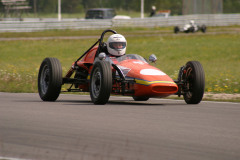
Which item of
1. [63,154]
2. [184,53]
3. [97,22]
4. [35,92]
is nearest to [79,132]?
[63,154]

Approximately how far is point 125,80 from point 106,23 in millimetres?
34052

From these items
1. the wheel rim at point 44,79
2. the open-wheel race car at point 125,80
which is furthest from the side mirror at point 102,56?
the wheel rim at point 44,79

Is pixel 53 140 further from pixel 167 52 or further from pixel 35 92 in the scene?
pixel 167 52

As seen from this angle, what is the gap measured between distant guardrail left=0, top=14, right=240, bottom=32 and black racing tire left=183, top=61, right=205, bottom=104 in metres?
29.9

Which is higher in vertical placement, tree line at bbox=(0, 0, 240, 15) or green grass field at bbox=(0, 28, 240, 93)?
tree line at bbox=(0, 0, 240, 15)

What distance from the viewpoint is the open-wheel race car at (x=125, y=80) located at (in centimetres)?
1062

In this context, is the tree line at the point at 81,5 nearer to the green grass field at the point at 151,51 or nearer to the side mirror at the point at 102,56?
the green grass field at the point at 151,51

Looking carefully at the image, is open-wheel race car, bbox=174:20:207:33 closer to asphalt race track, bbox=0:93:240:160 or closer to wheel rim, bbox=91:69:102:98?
wheel rim, bbox=91:69:102:98

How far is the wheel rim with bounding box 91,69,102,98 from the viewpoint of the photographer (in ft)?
A: 36.1

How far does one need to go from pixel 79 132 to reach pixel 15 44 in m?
26.7

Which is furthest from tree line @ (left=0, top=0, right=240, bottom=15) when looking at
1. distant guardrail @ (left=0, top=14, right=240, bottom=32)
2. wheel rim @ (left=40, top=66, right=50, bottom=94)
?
wheel rim @ (left=40, top=66, right=50, bottom=94)

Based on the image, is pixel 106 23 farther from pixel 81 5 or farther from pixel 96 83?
pixel 96 83

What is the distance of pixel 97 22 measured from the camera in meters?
44.8

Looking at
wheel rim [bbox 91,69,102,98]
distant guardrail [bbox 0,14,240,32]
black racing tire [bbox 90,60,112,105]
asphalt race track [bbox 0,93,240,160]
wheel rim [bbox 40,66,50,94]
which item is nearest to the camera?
asphalt race track [bbox 0,93,240,160]
